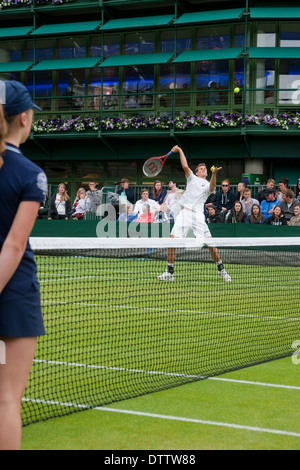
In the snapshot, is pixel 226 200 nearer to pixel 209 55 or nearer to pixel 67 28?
pixel 209 55

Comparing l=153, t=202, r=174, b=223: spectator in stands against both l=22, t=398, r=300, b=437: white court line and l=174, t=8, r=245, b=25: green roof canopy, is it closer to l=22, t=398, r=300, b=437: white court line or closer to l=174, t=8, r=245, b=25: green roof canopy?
l=174, t=8, r=245, b=25: green roof canopy

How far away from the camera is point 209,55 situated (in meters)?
28.0

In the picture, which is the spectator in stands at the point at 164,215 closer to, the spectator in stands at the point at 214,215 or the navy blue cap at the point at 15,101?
the spectator in stands at the point at 214,215

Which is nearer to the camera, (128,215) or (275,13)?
(128,215)

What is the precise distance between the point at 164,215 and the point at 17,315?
17.7 metres

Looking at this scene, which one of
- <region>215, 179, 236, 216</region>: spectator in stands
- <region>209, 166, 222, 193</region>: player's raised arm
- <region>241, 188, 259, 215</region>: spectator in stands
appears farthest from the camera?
<region>215, 179, 236, 216</region>: spectator in stands

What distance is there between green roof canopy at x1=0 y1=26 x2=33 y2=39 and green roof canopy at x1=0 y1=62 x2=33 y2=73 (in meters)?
1.08

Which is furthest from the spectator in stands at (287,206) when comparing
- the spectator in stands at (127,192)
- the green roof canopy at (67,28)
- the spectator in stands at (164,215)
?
the green roof canopy at (67,28)

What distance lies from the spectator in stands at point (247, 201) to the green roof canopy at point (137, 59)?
897 centimetres

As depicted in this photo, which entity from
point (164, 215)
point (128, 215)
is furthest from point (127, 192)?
point (164, 215)

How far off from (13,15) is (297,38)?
456 inches

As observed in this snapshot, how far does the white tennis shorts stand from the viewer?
14922 mm

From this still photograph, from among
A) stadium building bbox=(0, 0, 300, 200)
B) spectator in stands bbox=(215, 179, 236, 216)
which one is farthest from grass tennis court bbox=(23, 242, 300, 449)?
stadium building bbox=(0, 0, 300, 200)

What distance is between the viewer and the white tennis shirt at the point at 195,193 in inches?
593
